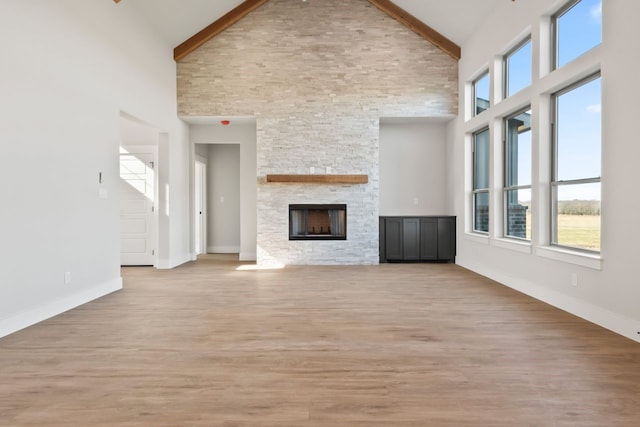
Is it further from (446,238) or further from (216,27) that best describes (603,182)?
(216,27)

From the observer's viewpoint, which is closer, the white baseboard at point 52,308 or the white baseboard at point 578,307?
the white baseboard at point 578,307

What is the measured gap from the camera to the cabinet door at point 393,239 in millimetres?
7297

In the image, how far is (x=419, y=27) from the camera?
6996 mm

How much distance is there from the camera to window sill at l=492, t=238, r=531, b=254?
4.68 m

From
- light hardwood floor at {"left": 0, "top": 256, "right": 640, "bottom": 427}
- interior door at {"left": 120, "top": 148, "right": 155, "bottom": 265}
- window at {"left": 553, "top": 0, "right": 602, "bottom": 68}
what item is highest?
window at {"left": 553, "top": 0, "right": 602, "bottom": 68}

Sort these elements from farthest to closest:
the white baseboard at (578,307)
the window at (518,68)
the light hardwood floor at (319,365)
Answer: the window at (518,68)
the white baseboard at (578,307)
the light hardwood floor at (319,365)

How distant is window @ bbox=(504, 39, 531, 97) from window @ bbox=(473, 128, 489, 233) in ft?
3.09

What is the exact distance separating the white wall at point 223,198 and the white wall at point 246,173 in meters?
1.09

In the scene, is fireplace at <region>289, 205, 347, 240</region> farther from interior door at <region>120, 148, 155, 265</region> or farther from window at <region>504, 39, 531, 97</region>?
window at <region>504, 39, 531, 97</region>

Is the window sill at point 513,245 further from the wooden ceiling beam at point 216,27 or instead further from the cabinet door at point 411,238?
the wooden ceiling beam at point 216,27

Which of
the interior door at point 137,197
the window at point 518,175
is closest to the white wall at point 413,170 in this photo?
the window at point 518,175

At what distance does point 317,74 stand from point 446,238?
12.8 feet

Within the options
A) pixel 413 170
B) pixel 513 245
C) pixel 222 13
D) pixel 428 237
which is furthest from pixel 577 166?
pixel 222 13

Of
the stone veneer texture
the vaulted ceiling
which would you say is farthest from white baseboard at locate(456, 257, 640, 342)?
the vaulted ceiling
